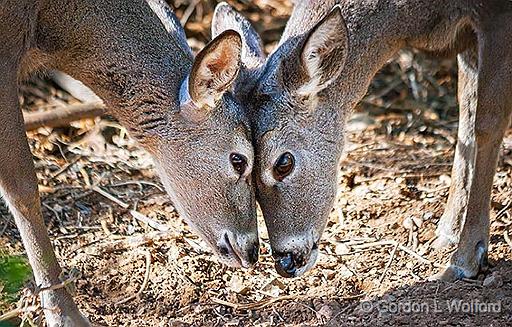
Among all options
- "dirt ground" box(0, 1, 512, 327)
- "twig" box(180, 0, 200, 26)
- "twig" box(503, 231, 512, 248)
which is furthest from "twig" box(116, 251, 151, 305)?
"twig" box(180, 0, 200, 26)

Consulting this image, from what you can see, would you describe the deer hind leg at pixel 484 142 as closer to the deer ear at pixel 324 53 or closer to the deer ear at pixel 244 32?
the deer ear at pixel 324 53

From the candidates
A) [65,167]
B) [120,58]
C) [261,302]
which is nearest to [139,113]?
[120,58]

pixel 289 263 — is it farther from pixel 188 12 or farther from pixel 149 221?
pixel 188 12

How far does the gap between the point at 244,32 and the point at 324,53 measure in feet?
2.54

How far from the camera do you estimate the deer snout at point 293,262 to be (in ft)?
17.9

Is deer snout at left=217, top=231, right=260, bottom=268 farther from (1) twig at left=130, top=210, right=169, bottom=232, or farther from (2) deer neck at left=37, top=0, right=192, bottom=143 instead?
(1) twig at left=130, top=210, right=169, bottom=232

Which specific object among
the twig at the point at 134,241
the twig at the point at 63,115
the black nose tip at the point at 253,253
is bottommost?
the black nose tip at the point at 253,253

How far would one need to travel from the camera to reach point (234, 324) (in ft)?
18.2

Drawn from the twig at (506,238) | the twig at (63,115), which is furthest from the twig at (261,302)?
the twig at (63,115)

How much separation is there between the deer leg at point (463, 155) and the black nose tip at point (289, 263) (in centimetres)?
116

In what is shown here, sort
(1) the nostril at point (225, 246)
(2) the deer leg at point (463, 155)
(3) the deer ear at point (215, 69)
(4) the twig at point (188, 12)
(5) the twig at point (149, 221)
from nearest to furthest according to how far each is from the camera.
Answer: (3) the deer ear at point (215, 69) < (1) the nostril at point (225, 246) < (2) the deer leg at point (463, 155) < (5) the twig at point (149, 221) < (4) the twig at point (188, 12)

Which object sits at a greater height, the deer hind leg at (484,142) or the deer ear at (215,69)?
the deer ear at (215,69)

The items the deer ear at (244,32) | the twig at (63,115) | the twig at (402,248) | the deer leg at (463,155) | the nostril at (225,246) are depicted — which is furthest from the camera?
the twig at (63,115)

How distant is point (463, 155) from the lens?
21.1ft
